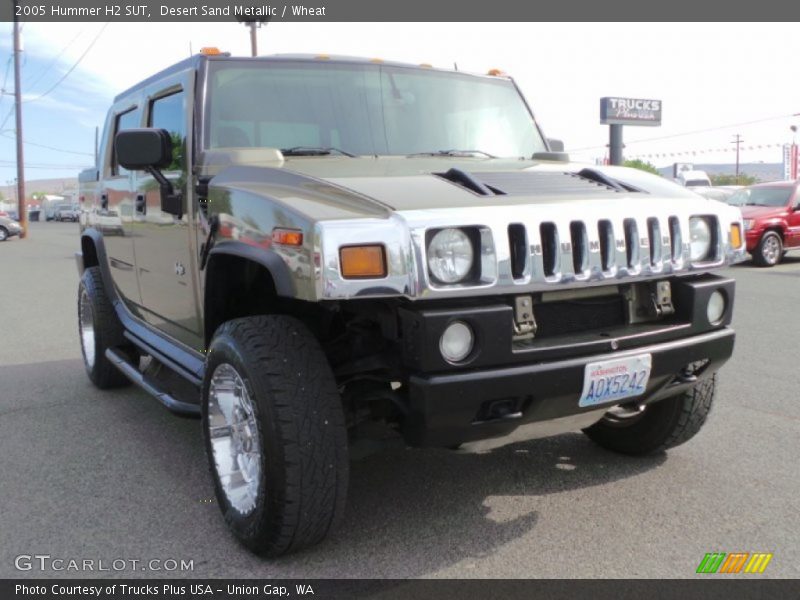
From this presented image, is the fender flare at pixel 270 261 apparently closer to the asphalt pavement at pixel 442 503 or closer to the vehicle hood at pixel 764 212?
the asphalt pavement at pixel 442 503

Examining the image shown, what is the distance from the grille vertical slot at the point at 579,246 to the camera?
9.16ft

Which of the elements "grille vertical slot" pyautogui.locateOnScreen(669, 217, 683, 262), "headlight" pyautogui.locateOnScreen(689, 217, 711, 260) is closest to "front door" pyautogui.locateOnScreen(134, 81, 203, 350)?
"grille vertical slot" pyautogui.locateOnScreen(669, 217, 683, 262)

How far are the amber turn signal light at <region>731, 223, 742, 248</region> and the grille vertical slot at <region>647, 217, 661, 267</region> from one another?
19.0 inches

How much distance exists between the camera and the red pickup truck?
1456 centimetres

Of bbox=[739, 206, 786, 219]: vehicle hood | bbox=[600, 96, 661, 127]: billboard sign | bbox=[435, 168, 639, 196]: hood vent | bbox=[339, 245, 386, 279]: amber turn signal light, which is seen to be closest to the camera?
bbox=[339, 245, 386, 279]: amber turn signal light

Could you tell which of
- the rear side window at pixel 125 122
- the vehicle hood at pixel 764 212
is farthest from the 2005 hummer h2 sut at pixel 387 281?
the vehicle hood at pixel 764 212

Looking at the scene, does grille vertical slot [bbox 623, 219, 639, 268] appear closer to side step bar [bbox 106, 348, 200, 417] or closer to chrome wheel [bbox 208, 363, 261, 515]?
chrome wheel [bbox 208, 363, 261, 515]

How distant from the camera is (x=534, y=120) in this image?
15.1ft

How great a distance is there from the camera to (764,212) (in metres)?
14.8

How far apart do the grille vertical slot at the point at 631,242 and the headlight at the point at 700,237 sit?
0.35 m

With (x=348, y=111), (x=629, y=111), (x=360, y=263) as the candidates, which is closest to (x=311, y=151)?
(x=348, y=111)

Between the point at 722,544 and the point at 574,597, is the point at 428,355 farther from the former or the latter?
the point at 722,544

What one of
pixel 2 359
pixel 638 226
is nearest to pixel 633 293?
pixel 638 226

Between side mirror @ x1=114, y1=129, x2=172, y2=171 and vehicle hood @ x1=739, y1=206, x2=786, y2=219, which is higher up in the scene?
vehicle hood @ x1=739, y1=206, x2=786, y2=219
